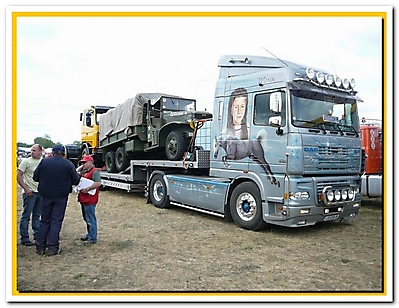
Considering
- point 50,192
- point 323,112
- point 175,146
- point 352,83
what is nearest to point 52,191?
point 50,192

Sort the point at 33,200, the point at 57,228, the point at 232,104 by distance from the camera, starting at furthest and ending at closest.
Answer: the point at 232,104, the point at 33,200, the point at 57,228

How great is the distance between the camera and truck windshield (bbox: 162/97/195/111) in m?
11.0

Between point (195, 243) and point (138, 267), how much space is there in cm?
159

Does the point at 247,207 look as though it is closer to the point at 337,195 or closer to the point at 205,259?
the point at 337,195

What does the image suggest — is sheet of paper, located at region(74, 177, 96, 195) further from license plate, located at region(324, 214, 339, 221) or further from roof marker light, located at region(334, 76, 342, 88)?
roof marker light, located at region(334, 76, 342, 88)

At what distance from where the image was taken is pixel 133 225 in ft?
27.1

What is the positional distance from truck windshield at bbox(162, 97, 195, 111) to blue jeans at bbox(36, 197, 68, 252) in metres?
5.61

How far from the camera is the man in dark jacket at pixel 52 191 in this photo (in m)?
5.70

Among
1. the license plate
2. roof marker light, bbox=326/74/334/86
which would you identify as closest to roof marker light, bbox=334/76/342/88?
roof marker light, bbox=326/74/334/86

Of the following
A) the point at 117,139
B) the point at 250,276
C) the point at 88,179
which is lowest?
the point at 250,276

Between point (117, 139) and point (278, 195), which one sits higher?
point (117, 139)

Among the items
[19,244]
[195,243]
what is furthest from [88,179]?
[195,243]

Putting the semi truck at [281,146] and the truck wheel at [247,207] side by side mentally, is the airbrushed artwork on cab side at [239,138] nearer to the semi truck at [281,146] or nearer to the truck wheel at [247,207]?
the semi truck at [281,146]

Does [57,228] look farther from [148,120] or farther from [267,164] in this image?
[148,120]
